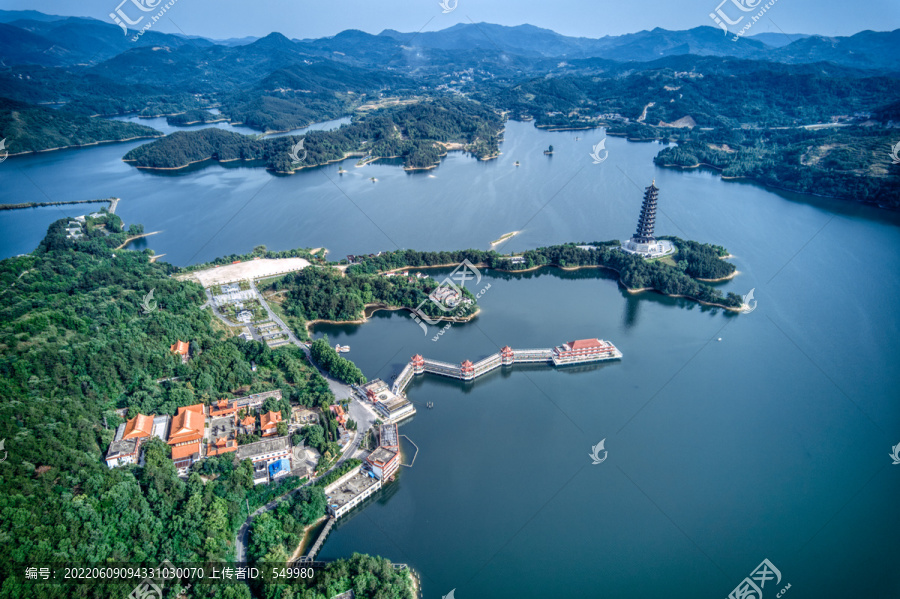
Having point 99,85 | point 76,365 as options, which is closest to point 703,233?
point 76,365

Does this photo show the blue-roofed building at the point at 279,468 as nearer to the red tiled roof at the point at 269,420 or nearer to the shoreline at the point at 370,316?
the red tiled roof at the point at 269,420

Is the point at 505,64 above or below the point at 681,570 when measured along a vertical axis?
above

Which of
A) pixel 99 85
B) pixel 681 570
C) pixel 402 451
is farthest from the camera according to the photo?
pixel 99 85

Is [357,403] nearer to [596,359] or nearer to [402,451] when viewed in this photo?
[402,451]
